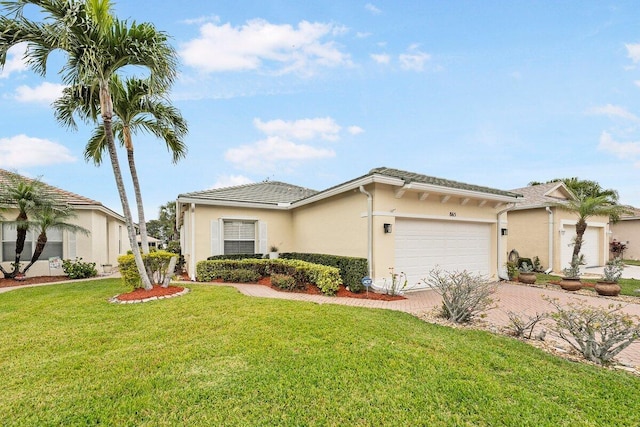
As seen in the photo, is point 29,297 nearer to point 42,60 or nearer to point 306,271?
point 42,60

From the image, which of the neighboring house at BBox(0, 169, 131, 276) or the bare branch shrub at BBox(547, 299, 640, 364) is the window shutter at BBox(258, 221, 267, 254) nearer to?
the neighboring house at BBox(0, 169, 131, 276)

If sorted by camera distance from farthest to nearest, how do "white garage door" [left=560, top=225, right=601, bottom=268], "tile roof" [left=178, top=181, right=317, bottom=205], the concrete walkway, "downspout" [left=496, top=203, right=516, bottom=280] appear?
"white garage door" [left=560, top=225, right=601, bottom=268]
"tile roof" [left=178, top=181, right=317, bottom=205]
"downspout" [left=496, top=203, right=516, bottom=280]
the concrete walkway

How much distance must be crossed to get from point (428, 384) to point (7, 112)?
16.0 m

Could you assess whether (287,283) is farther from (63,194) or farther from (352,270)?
(63,194)

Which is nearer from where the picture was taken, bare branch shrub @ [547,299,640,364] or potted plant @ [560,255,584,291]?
bare branch shrub @ [547,299,640,364]

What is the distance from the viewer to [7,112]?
10766 millimetres

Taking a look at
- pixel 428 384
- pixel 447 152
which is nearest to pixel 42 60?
pixel 428 384

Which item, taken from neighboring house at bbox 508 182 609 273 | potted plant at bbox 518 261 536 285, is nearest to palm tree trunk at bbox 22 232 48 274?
potted plant at bbox 518 261 536 285

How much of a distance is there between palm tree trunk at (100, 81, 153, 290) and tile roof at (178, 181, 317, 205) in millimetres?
3645

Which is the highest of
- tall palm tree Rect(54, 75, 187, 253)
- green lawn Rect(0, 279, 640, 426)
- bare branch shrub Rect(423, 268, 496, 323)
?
tall palm tree Rect(54, 75, 187, 253)

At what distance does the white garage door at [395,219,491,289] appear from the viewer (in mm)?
9602

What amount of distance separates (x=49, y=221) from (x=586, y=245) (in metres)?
26.5

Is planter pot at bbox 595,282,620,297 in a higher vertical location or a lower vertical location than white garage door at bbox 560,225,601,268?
lower

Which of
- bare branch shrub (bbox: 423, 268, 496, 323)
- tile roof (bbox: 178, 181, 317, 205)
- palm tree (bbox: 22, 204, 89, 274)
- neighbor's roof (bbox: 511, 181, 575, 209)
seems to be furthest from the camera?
neighbor's roof (bbox: 511, 181, 575, 209)
